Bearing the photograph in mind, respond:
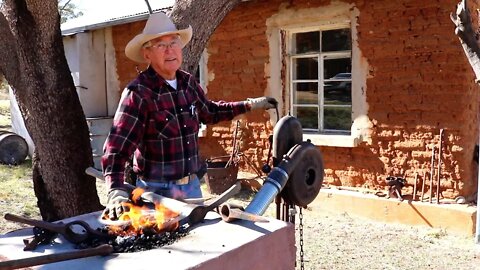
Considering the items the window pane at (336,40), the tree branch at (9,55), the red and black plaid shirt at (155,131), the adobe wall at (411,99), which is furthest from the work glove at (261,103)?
the window pane at (336,40)

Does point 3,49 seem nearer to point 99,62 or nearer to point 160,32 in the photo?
point 160,32

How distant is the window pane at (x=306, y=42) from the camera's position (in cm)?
717

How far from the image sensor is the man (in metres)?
2.67

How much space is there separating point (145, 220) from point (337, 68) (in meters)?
5.21

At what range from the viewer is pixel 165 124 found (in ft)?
9.23

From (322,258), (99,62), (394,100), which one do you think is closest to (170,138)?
(322,258)

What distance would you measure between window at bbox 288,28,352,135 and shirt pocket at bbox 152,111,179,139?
4444 millimetres

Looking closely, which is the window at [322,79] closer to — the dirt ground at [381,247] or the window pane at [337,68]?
the window pane at [337,68]

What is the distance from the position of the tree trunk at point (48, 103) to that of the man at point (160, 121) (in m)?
1.04

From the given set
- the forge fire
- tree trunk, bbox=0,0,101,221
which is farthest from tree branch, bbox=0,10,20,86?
the forge fire

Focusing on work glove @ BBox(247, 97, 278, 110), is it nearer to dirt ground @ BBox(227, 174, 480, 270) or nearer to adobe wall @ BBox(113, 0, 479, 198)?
dirt ground @ BBox(227, 174, 480, 270)

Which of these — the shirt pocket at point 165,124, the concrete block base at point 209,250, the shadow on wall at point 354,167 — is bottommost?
the shadow on wall at point 354,167

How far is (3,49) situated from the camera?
387cm

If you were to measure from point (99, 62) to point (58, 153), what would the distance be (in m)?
7.02
